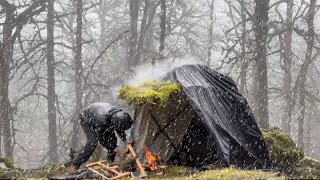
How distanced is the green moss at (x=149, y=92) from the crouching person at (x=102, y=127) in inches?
13.7

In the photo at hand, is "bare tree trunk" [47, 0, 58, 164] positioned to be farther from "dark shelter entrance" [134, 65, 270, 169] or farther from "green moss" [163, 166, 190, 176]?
"green moss" [163, 166, 190, 176]

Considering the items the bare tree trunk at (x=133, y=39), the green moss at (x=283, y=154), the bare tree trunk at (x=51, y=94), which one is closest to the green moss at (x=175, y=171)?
the green moss at (x=283, y=154)

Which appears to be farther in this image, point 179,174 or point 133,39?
point 133,39

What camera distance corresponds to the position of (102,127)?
23.7ft

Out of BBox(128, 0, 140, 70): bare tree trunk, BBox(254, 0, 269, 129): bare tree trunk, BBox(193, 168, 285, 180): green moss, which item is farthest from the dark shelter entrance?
BBox(128, 0, 140, 70): bare tree trunk

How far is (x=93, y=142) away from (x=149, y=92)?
1464 millimetres

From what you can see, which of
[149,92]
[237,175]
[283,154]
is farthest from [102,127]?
[283,154]

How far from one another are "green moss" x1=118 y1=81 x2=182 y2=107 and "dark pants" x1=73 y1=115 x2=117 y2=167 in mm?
820

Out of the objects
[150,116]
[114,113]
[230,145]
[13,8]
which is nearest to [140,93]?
[114,113]

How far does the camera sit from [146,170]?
7211 millimetres

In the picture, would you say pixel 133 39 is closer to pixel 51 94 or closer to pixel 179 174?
pixel 51 94

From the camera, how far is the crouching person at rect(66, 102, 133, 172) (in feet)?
23.2

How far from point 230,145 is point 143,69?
874 cm

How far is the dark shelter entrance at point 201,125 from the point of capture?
7.29 meters
